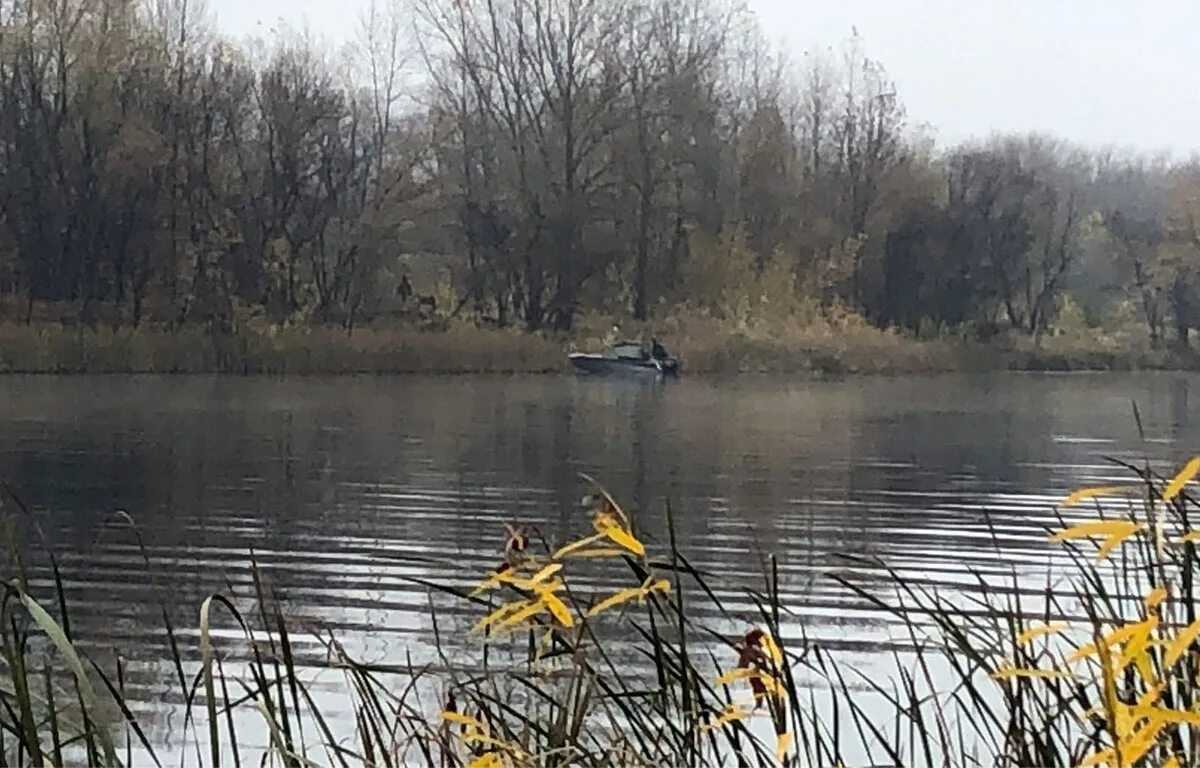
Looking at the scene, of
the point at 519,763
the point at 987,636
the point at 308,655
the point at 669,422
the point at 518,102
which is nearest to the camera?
the point at 519,763

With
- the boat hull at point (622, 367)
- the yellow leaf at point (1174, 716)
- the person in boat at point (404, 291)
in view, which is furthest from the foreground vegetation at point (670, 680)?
the person in boat at point (404, 291)

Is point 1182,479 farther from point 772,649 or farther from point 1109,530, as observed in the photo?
point 772,649

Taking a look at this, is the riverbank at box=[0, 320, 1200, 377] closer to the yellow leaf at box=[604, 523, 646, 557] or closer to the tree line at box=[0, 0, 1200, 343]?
the tree line at box=[0, 0, 1200, 343]

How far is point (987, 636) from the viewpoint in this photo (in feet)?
11.4

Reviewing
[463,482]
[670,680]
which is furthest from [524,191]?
[670,680]

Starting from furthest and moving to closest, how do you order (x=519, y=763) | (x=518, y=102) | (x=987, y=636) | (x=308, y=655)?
(x=518, y=102) < (x=308, y=655) < (x=987, y=636) < (x=519, y=763)

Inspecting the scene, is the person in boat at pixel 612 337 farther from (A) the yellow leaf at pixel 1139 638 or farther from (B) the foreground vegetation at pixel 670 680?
(A) the yellow leaf at pixel 1139 638

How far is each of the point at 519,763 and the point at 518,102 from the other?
42439 millimetres

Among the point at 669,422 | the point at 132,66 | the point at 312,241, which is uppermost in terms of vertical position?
the point at 132,66

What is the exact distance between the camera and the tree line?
36969 mm

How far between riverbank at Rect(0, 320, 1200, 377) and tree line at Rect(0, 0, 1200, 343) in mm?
1354

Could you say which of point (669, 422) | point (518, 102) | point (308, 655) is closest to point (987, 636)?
point (308, 655)

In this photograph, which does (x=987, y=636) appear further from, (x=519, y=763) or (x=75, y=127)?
(x=75, y=127)

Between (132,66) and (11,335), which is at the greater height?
(132,66)
